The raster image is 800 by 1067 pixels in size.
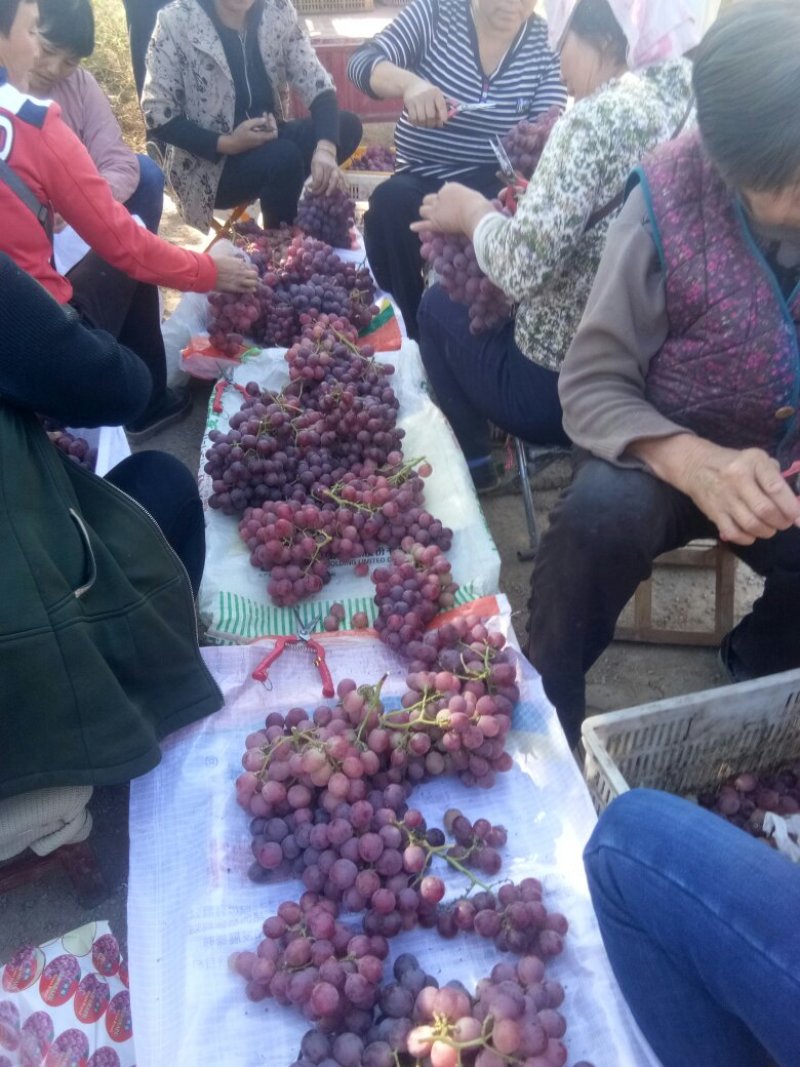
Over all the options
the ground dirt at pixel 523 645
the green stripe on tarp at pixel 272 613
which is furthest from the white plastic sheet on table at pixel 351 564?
the ground dirt at pixel 523 645

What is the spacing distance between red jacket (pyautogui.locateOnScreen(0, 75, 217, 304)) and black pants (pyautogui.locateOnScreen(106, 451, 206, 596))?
510mm

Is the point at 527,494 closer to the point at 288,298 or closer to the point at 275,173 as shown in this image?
the point at 288,298

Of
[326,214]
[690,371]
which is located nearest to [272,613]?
[690,371]

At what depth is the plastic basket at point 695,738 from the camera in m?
1.54

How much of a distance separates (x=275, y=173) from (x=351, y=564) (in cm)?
245

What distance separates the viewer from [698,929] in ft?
3.16

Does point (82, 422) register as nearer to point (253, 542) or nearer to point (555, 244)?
point (253, 542)

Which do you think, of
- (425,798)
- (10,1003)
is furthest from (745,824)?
(10,1003)

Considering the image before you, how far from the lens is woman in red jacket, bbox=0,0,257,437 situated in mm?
1875

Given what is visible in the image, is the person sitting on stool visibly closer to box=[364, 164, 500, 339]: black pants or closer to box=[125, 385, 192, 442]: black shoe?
box=[364, 164, 500, 339]: black pants

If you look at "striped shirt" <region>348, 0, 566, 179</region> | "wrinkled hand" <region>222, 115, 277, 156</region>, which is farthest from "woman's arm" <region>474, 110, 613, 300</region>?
"wrinkled hand" <region>222, 115, 277, 156</region>

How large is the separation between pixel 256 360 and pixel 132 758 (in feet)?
5.62

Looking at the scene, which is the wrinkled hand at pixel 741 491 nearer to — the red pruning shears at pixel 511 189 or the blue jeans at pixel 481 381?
the blue jeans at pixel 481 381

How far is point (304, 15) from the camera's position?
682 centimetres
